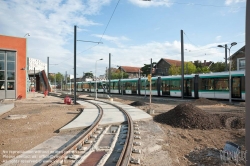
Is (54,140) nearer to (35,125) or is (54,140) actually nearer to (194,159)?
(35,125)

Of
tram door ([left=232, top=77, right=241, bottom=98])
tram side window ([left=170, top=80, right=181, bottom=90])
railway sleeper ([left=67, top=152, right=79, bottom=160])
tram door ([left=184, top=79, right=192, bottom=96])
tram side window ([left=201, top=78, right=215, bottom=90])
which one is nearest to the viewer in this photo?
railway sleeper ([left=67, top=152, right=79, bottom=160])

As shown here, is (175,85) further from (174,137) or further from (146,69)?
(146,69)

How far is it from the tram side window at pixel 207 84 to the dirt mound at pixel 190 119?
1247cm

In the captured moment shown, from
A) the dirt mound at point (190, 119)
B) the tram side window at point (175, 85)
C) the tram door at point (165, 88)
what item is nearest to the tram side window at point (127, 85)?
the tram door at point (165, 88)

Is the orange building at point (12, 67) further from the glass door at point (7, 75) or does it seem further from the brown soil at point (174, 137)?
the brown soil at point (174, 137)

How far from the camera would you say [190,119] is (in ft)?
32.9

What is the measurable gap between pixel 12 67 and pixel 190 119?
24.5 m

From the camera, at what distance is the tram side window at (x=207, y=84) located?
2203 cm

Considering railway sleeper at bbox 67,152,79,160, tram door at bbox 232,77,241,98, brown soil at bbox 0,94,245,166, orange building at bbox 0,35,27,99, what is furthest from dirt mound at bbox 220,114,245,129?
orange building at bbox 0,35,27,99

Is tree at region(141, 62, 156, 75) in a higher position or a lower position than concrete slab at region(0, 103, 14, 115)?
higher

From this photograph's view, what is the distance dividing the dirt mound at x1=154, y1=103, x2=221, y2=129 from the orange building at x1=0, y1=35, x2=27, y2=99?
21535mm

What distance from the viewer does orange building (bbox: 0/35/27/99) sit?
83.0ft

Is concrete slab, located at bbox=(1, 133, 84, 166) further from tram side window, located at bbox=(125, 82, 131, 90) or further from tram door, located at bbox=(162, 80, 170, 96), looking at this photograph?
tram side window, located at bbox=(125, 82, 131, 90)

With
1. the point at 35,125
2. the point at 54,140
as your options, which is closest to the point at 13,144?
the point at 54,140
